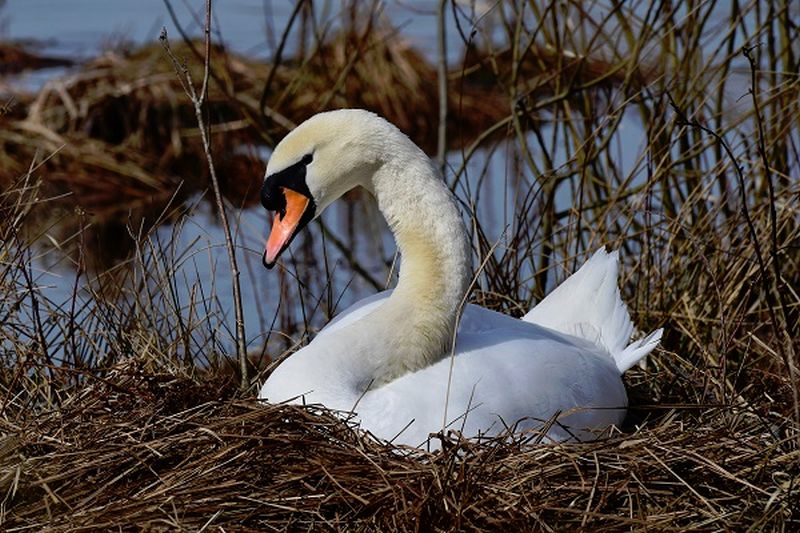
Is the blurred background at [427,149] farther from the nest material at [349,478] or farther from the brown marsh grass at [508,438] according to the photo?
the nest material at [349,478]

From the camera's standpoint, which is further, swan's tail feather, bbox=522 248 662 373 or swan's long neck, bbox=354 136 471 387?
swan's tail feather, bbox=522 248 662 373

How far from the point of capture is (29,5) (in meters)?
14.5

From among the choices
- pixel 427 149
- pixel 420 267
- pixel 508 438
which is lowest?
pixel 427 149

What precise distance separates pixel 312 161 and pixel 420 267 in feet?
1.44

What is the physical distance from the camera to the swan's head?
450 cm

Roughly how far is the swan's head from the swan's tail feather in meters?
0.99

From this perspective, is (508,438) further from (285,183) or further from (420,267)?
(285,183)

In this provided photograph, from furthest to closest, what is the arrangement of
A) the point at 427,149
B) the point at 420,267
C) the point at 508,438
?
1. the point at 427,149
2. the point at 420,267
3. the point at 508,438

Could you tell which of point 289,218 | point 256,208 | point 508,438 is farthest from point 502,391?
point 256,208

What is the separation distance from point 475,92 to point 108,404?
7921 millimetres

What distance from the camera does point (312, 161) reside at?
14.9 feet

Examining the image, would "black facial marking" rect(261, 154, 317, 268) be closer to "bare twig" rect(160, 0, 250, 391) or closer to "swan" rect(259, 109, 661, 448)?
"swan" rect(259, 109, 661, 448)

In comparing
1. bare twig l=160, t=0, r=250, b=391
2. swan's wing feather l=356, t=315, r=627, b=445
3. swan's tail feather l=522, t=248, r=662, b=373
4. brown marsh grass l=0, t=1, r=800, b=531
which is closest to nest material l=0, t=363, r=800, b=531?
brown marsh grass l=0, t=1, r=800, b=531

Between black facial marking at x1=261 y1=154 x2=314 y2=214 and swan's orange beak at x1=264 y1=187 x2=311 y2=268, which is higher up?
black facial marking at x1=261 y1=154 x2=314 y2=214
